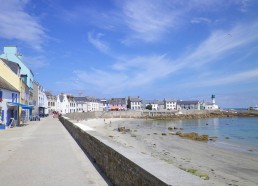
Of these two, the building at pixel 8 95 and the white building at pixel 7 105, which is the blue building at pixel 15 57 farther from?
the white building at pixel 7 105

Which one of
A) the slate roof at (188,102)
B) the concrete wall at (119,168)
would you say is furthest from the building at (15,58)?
the slate roof at (188,102)

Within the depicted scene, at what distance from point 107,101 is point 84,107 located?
27302 mm

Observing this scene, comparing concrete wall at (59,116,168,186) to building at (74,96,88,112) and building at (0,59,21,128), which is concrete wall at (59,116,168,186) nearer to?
building at (0,59,21,128)

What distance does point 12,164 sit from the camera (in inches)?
414

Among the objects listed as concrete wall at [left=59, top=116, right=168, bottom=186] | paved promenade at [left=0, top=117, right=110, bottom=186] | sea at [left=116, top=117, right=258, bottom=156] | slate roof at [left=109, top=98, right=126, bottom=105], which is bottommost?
sea at [left=116, top=117, right=258, bottom=156]

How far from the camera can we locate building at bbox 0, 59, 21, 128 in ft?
97.2

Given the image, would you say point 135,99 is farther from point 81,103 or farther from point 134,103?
point 81,103

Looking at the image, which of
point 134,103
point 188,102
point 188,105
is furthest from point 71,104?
point 188,102

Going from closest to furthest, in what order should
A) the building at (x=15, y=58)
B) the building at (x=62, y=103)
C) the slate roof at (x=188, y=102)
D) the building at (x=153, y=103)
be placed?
the building at (x=15, y=58), the building at (x=62, y=103), the building at (x=153, y=103), the slate roof at (x=188, y=102)

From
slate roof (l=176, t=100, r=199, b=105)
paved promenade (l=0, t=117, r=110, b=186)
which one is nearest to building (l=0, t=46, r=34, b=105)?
paved promenade (l=0, t=117, r=110, b=186)

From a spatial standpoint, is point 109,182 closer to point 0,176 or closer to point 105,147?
point 105,147

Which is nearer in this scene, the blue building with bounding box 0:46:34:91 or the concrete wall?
the concrete wall

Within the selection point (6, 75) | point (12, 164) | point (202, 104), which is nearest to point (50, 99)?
point (6, 75)

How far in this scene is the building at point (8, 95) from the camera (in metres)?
29.6
